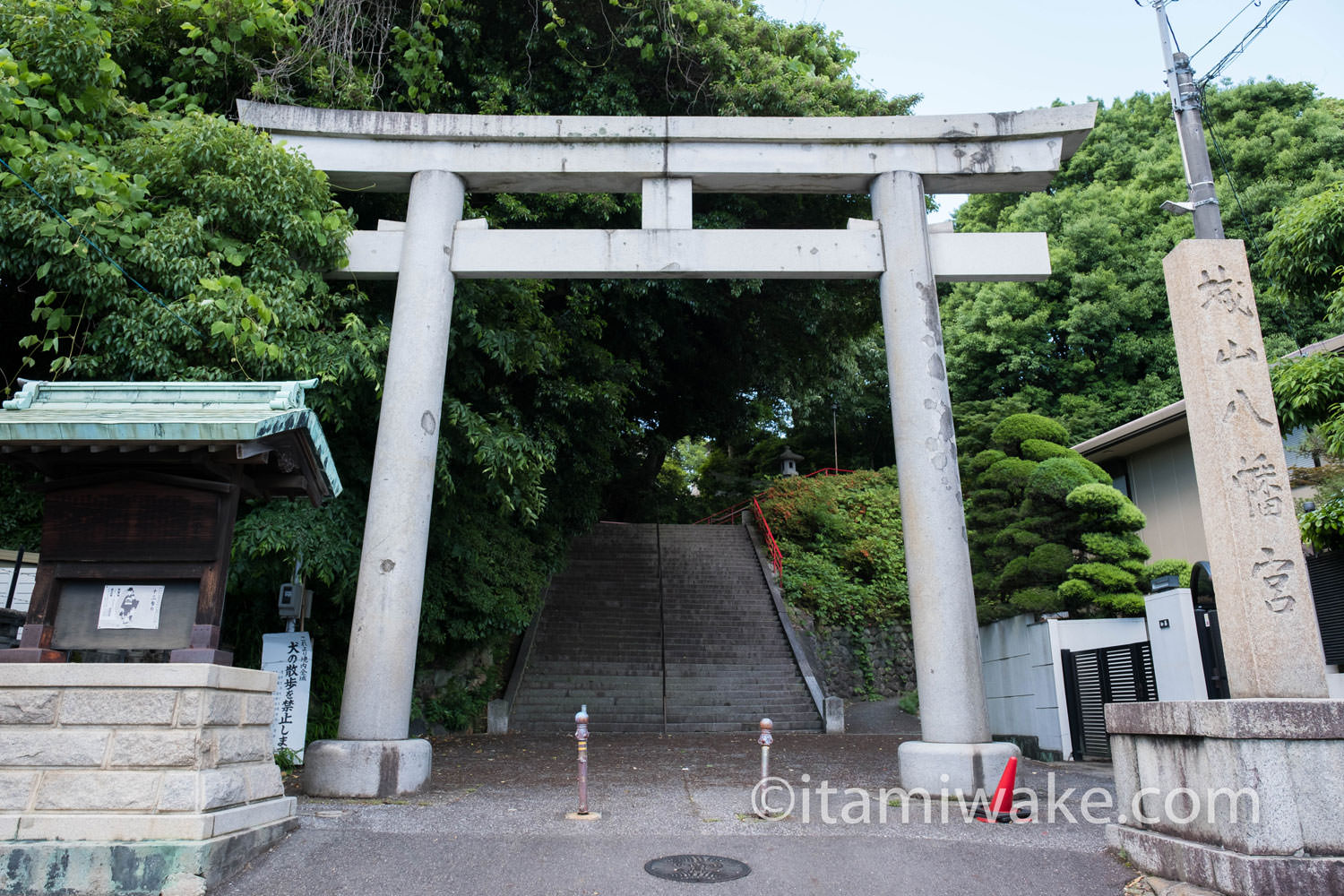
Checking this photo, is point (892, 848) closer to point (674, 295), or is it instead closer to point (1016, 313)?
point (674, 295)

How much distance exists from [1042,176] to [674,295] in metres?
5.71

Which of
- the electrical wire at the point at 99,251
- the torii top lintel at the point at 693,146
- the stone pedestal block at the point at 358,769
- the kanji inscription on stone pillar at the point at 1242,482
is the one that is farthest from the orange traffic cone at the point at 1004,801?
the electrical wire at the point at 99,251

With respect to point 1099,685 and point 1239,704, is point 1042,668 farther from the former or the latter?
point 1239,704

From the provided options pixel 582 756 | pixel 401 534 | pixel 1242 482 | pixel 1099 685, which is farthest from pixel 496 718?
pixel 1242 482

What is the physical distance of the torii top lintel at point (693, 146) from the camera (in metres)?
8.62

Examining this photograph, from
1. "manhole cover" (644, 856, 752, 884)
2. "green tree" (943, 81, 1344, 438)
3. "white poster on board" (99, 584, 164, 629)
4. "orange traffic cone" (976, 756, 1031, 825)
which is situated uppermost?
"green tree" (943, 81, 1344, 438)

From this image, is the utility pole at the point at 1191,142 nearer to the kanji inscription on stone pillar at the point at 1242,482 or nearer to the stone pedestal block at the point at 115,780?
the kanji inscription on stone pillar at the point at 1242,482

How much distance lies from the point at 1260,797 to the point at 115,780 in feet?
21.0

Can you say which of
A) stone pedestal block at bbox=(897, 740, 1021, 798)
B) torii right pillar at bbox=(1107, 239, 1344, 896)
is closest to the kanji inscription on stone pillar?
torii right pillar at bbox=(1107, 239, 1344, 896)

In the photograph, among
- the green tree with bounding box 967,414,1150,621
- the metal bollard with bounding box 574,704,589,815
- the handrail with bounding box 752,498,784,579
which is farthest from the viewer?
the handrail with bounding box 752,498,784,579

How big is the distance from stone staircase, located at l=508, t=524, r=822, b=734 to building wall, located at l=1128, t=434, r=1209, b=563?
342 inches

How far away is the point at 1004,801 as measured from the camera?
20.7 ft

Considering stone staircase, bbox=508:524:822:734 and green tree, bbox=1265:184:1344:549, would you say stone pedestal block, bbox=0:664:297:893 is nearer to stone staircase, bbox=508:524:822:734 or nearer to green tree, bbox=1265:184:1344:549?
stone staircase, bbox=508:524:822:734

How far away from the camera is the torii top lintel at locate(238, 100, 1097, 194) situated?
28.3 ft
